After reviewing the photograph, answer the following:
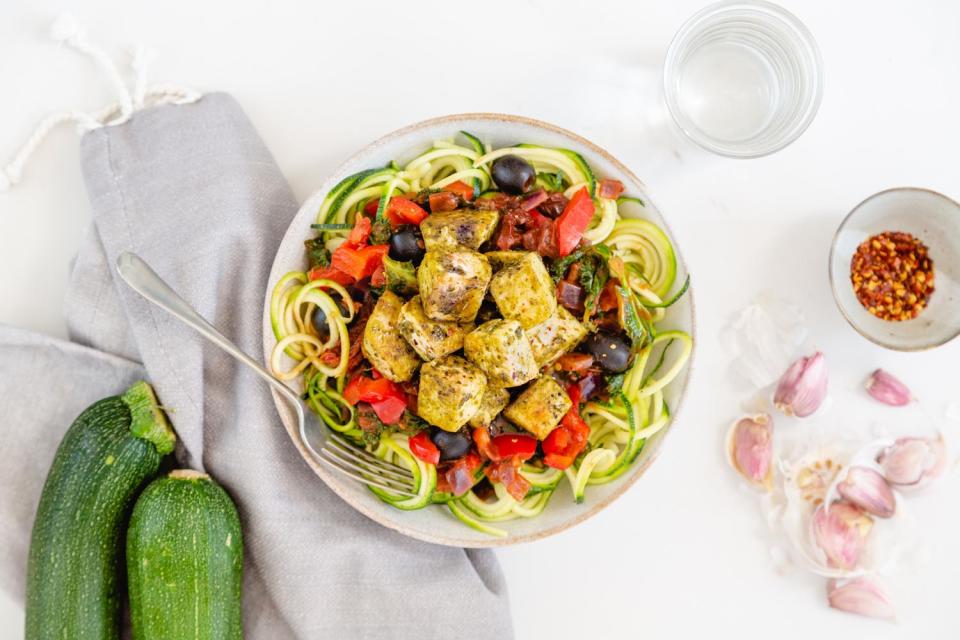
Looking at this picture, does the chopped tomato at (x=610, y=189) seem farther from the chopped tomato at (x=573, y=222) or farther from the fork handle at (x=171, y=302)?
the fork handle at (x=171, y=302)

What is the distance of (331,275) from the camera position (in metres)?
3.49

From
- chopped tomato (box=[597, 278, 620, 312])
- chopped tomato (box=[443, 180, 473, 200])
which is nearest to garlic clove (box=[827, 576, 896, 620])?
chopped tomato (box=[597, 278, 620, 312])

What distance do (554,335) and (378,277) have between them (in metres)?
0.80

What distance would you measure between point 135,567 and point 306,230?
1683 mm

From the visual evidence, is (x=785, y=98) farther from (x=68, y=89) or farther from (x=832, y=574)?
(x=68, y=89)

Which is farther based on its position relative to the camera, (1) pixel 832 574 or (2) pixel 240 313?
(1) pixel 832 574

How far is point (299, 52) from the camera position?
4.00 metres

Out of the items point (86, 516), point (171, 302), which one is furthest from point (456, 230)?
point (86, 516)

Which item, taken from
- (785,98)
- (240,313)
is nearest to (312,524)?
(240,313)

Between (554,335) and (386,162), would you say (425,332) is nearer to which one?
(554,335)

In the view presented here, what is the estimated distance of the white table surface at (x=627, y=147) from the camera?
13.0ft

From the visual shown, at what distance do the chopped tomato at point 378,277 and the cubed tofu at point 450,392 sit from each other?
43cm

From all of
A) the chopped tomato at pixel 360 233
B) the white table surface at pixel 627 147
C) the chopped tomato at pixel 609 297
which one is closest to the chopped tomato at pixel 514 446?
the chopped tomato at pixel 609 297

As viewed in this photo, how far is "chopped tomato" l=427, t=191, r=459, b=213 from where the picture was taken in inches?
135
